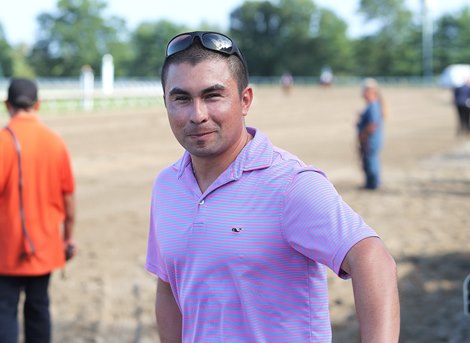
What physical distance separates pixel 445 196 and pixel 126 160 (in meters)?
7.63

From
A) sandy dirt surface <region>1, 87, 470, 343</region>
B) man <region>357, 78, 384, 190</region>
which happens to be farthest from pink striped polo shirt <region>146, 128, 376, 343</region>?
man <region>357, 78, 384, 190</region>

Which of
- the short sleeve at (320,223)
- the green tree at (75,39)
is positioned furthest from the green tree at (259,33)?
the short sleeve at (320,223)

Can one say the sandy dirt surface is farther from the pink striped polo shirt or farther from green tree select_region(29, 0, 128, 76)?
green tree select_region(29, 0, 128, 76)

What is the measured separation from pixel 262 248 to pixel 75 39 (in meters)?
97.0

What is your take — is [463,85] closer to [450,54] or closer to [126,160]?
[126,160]

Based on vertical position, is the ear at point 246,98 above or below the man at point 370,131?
above

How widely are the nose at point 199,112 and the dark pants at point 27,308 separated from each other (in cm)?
261

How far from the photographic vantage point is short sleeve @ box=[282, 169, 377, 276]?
183 cm

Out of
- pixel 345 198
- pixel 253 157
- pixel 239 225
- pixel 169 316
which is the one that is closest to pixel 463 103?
pixel 345 198

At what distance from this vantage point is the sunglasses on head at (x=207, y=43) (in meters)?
2.06

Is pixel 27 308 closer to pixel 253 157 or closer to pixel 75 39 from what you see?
pixel 253 157

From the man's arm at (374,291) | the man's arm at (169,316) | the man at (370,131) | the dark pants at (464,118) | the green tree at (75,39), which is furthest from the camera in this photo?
the green tree at (75,39)

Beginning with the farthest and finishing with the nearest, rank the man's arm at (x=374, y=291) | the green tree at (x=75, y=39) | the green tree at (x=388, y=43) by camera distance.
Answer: the green tree at (x=75, y=39)
the green tree at (x=388, y=43)
the man's arm at (x=374, y=291)

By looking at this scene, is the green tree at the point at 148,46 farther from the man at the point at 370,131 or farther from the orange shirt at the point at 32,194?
the orange shirt at the point at 32,194
